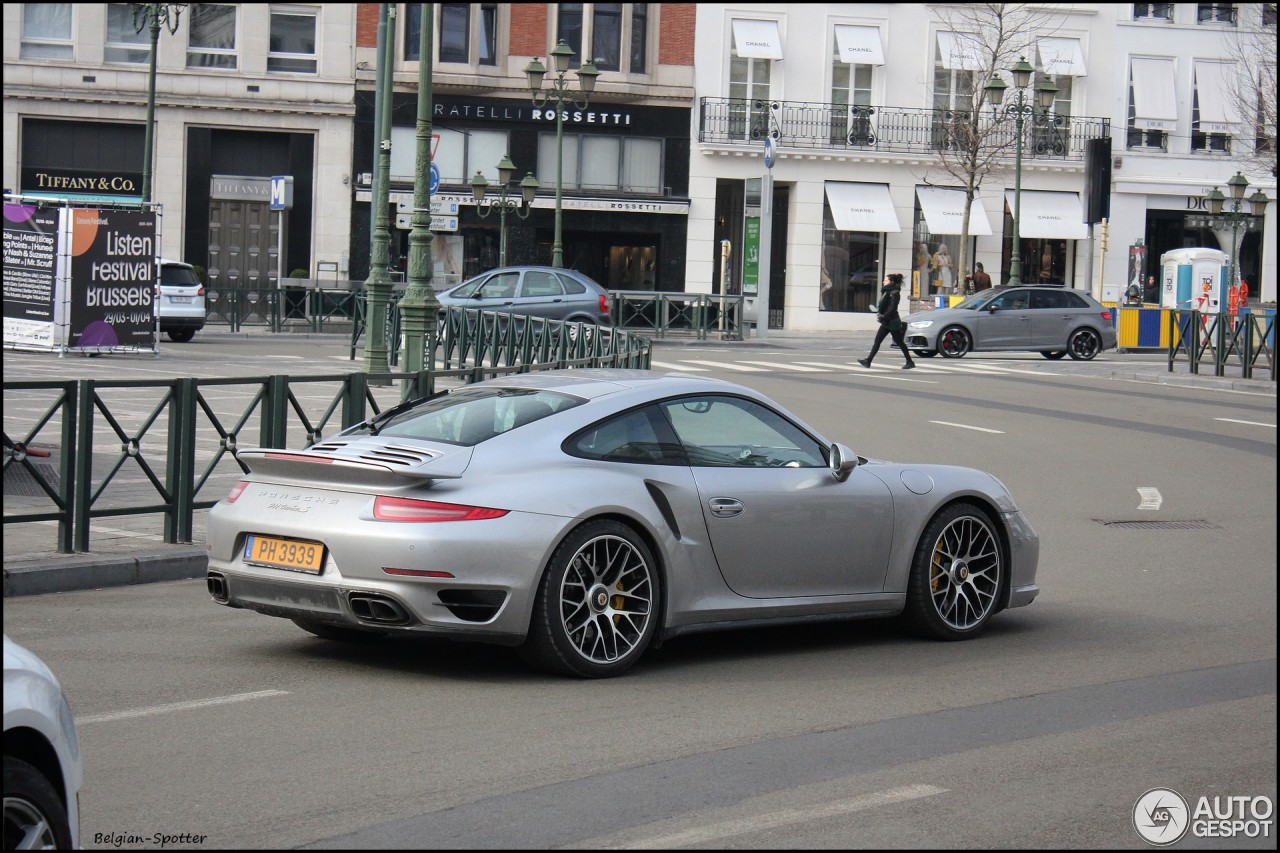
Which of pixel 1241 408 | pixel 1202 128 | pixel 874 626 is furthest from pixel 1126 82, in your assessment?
pixel 874 626

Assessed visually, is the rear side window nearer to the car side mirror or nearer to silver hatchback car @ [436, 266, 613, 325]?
the car side mirror

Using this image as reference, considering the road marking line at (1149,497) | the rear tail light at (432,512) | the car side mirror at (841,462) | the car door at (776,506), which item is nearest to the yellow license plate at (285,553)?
the rear tail light at (432,512)

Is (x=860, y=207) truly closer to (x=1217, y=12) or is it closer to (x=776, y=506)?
(x=776, y=506)

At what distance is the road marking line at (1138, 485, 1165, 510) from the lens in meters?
14.0

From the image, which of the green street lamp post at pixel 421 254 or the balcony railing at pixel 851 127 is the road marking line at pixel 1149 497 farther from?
the balcony railing at pixel 851 127

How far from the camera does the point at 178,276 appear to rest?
32938 millimetres

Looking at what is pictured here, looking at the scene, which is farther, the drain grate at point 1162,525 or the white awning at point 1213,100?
the white awning at point 1213,100

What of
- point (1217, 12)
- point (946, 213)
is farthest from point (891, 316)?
point (1217, 12)

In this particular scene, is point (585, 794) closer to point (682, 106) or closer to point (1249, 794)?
point (1249, 794)

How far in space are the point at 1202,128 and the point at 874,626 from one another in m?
48.4

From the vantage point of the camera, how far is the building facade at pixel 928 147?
1953 inches

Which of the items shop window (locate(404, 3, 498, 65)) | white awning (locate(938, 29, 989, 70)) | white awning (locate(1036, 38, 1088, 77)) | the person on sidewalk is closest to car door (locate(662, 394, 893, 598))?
the person on sidewalk

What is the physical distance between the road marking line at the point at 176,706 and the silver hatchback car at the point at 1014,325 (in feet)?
98.7

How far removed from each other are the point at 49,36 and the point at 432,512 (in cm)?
4299
